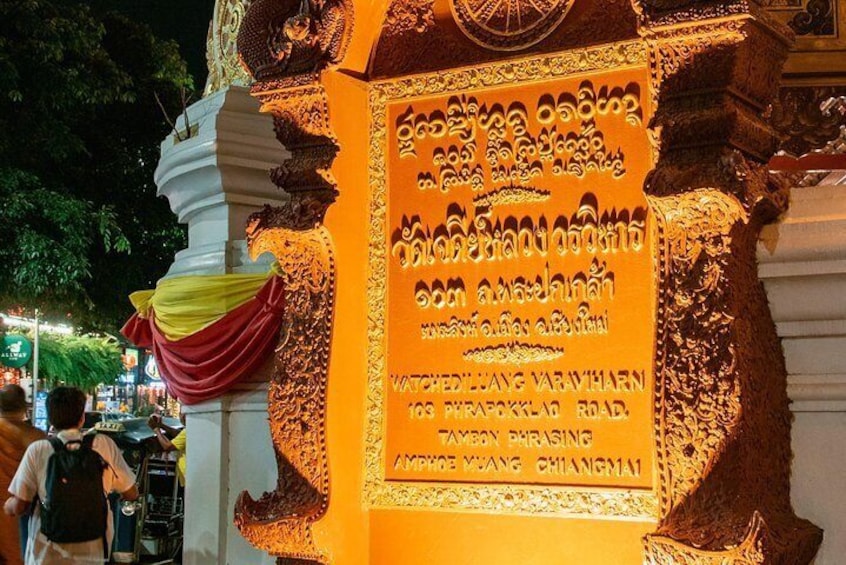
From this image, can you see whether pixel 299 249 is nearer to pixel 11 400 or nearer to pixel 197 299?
pixel 197 299

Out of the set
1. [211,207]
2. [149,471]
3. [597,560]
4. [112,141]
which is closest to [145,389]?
[112,141]

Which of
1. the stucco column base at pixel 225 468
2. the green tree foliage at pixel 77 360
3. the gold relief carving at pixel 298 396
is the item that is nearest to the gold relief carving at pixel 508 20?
the gold relief carving at pixel 298 396

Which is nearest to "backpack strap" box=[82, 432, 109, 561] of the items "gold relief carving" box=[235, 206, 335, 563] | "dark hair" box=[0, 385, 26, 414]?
"dark hair" box=[0, 385, 26, 414]

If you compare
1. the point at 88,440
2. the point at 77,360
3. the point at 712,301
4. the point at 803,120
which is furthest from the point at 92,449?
the point at 77,360

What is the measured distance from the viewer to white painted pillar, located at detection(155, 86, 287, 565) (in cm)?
476

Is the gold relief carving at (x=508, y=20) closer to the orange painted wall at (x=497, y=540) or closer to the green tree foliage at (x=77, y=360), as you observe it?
the orange painted wall at (x=497, y=540)

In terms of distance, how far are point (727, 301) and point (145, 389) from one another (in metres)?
33.1

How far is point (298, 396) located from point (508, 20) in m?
1.43

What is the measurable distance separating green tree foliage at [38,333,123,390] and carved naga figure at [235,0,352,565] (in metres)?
19.0

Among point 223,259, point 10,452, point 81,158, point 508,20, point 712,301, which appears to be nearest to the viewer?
point 712,301

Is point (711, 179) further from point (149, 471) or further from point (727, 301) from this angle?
point (149, 471)

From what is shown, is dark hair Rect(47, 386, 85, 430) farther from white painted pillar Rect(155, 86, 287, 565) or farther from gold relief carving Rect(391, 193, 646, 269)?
gold relief carving Rect(391, 193, 646, 269)

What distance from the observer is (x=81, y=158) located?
40.5 feet

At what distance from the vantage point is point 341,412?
3.49 metres
